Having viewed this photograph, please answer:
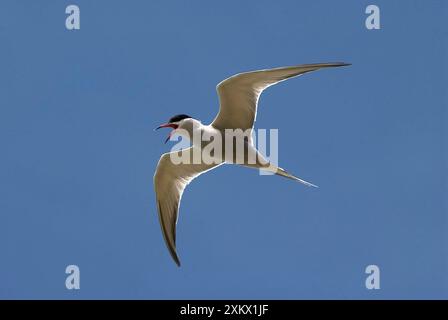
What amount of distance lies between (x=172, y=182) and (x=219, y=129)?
124 centimetres

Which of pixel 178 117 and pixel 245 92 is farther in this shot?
pixel 178 117

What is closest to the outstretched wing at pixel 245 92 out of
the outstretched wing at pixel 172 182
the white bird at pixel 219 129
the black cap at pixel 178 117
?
the white bird at pixel 219 129

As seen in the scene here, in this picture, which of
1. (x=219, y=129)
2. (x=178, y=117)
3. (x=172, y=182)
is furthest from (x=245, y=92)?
(x=172, y=182)

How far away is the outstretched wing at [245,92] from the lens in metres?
9.39

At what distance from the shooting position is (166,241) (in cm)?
1045

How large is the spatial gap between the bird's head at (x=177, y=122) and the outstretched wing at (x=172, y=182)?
599 millimetres

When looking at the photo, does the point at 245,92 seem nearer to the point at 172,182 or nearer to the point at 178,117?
the point at 178,117

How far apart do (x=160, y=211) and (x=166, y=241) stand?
0.45m

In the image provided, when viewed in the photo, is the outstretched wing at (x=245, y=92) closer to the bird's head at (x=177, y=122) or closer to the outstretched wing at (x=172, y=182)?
the bird's head at (x=177, y=122)

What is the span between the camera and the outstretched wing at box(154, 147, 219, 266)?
34.4 ft

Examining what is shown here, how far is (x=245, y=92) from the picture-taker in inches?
382
